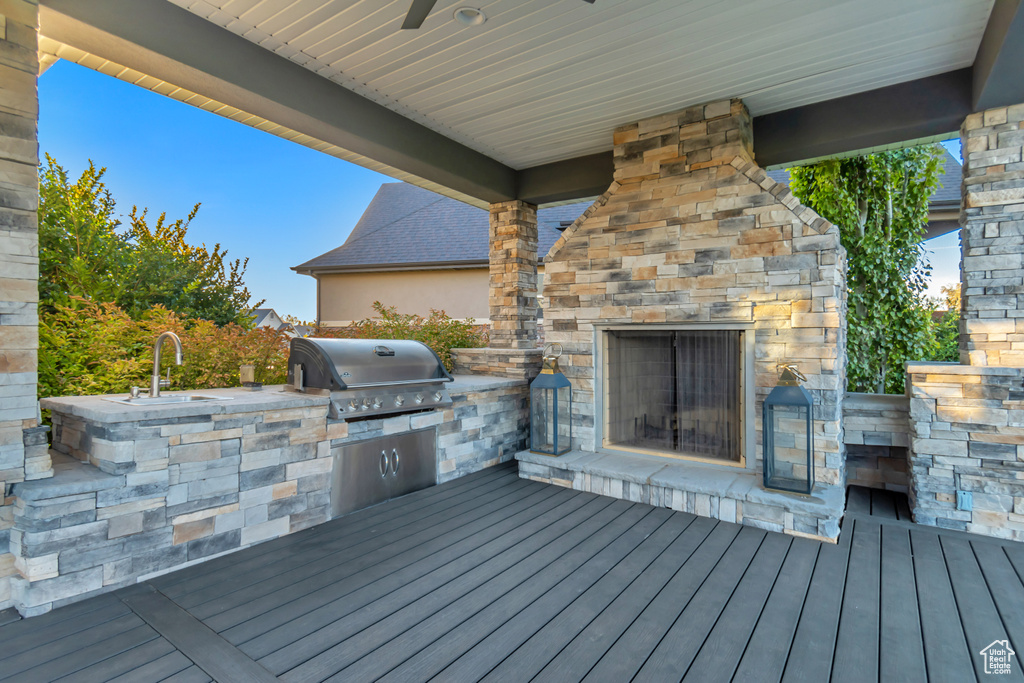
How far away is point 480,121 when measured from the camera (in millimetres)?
3824

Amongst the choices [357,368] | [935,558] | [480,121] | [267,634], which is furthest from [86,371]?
[935,558]

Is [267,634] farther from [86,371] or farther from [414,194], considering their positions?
[414,194]

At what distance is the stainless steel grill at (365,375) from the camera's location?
3064 millimetres

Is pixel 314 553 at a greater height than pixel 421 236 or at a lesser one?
lesser

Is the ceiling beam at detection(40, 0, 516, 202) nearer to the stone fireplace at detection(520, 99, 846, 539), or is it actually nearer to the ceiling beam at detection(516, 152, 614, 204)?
the ceiling beam at detection(516, 152, 614, 204)

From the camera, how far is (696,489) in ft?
10.1

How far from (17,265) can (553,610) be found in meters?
2.67

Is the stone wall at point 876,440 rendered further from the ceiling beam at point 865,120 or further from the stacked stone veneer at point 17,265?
the stacked stone veneer at point 17,265

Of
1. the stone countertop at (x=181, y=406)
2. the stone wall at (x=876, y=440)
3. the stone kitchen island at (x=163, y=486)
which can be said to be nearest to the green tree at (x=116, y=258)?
the stone countertop at (x=181, y=406)

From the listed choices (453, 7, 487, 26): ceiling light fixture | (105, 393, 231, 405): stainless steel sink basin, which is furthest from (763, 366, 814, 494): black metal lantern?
(105, 393, 231, 405): stainless steel sink basin

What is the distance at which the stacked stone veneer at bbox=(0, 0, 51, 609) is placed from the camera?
1982 mm

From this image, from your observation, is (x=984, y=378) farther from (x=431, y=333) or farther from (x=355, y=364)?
(x=431, y=333)

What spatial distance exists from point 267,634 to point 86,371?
2.73m

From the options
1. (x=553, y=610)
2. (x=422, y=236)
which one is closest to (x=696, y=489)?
(x=553, y=610)
